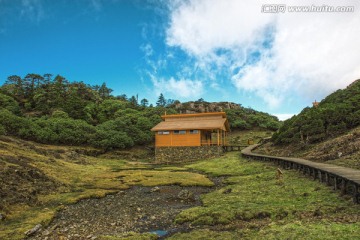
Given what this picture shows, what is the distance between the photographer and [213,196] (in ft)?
54.9

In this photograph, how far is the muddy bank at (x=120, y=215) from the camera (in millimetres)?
11172

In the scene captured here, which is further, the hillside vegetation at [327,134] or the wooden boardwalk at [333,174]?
the hillside vegetation at [327,134]

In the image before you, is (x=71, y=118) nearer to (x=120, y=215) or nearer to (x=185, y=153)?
(x=185, y=153)

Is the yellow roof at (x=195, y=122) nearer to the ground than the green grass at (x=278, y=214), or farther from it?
farther from it

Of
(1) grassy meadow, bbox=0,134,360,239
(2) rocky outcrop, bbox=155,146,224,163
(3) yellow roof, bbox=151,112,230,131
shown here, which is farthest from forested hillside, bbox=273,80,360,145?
(3) yellow roof, bbox=151,112,230,131

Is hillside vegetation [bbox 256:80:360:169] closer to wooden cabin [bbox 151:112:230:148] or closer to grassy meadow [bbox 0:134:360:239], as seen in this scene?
grassy meadow [bbox 0:134:360:239]

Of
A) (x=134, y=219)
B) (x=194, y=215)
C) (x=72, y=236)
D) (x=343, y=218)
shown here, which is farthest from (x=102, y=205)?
(x=343, y=218)

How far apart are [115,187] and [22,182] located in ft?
22.5

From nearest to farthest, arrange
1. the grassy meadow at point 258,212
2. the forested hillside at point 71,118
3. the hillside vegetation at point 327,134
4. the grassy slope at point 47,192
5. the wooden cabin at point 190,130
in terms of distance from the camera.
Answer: the grassy meadow at point 258,212, the grassy slope at point 47,192, the hillside vegetation at point 327,134, the forested hillside at point 71,118, the wooden cabin at point 190,130

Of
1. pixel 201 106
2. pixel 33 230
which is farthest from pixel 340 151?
pixel 201 106

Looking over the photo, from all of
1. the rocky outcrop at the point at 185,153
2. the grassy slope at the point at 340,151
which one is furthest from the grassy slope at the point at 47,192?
the rocky outcrop at the point at 185,153

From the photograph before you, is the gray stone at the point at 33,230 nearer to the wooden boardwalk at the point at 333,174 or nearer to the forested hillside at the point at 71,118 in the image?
the wooden boardwalk at the point at 333,174

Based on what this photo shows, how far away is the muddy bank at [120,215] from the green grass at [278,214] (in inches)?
45.2

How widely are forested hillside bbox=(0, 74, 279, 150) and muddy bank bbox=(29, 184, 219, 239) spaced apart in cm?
2748
